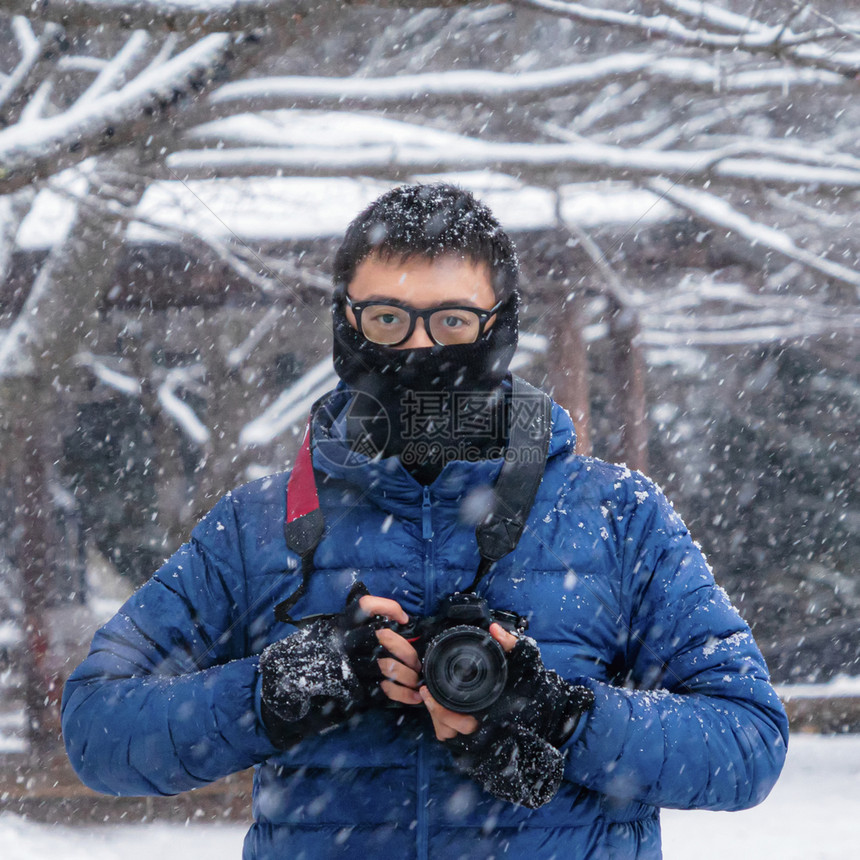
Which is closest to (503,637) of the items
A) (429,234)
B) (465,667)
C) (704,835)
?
(465,667)

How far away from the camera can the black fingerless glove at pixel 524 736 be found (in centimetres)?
123

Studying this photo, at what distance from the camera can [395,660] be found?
4.18 ft

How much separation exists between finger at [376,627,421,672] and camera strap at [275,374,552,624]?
5.5 inches

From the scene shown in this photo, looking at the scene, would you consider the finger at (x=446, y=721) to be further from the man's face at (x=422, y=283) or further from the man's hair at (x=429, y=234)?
the man's hair at (x=429, y=234)

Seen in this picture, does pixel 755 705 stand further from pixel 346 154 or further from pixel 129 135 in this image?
pixel 346 154

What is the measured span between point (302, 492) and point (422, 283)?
1.24 ft

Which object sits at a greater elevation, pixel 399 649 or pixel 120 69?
pixel 120 69

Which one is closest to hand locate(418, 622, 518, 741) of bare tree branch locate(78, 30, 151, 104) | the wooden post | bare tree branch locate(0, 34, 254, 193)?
bare tree branch locate(0, 34, 254, 193)

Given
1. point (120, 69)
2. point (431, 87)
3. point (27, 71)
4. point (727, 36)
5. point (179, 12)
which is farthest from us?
point (120, 69)

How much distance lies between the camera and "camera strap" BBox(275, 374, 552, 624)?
1355mm

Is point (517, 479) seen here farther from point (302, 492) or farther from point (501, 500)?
point (302, 492)

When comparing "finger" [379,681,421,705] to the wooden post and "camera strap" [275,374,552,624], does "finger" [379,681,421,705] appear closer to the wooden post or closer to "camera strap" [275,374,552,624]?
"camera strap" [275,374,552,624]

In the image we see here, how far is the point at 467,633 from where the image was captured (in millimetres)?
1225

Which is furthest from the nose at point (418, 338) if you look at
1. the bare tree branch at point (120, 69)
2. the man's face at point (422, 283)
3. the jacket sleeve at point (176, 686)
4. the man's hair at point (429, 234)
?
the bare tree branch at point (120, 69)
